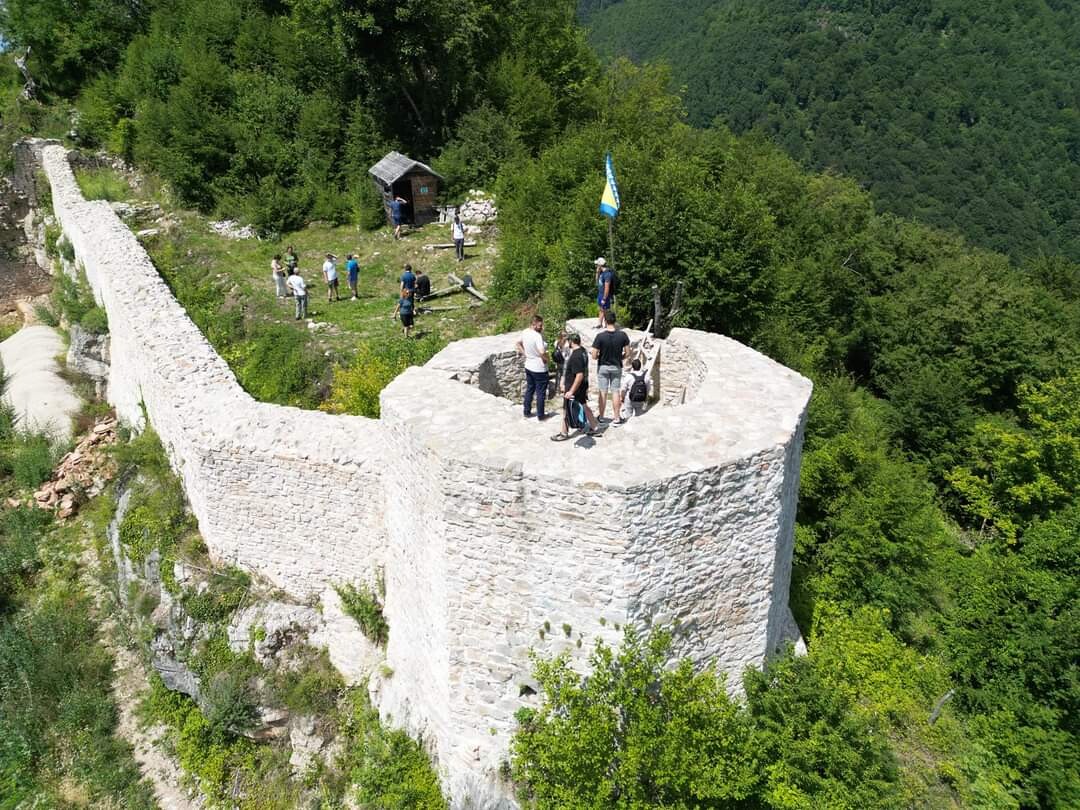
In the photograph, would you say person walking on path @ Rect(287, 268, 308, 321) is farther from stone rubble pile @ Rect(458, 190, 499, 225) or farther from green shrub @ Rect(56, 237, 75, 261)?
green shrub @ Rect(56, 237, 75, 261)

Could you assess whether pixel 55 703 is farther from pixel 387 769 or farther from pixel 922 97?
pixel 922 97

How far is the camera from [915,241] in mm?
32406

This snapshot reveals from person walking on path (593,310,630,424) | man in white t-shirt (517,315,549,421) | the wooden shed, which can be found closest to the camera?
man in white t-shirt (517,315,549,421)

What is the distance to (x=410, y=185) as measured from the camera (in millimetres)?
22250

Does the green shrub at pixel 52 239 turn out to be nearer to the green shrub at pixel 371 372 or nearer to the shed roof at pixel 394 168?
the shed roof at pixel 394 168

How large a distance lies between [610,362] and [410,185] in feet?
51.7

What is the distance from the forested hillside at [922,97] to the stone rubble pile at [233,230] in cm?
6972

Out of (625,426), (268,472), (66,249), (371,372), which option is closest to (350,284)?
(371,372)

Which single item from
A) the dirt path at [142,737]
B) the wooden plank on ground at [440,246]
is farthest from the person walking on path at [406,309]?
the dirt path at [142,737]

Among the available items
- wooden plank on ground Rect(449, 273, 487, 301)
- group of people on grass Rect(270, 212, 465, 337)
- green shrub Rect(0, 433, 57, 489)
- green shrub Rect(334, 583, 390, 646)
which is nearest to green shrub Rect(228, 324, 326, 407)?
group of people on grass Rect(270, 212, 465, 337)

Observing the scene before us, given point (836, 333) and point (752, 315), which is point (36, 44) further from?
point (836, 333)

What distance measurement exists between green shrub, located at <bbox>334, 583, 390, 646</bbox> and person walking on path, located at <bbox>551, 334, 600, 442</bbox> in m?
4.49

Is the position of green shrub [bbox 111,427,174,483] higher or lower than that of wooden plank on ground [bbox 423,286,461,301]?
lower

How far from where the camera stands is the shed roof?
21.8 metres
